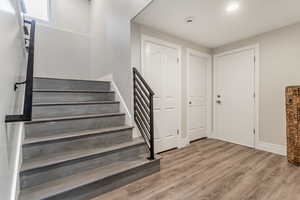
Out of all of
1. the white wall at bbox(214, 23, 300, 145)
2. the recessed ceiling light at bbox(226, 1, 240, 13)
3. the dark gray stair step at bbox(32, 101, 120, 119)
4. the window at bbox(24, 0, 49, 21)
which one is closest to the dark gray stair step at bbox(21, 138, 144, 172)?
the dark gray stair step at bbox(32, 101, 120, 119)

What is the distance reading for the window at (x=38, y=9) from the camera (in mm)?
3363

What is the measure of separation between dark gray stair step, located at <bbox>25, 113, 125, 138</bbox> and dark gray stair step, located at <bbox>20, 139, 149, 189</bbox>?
338mm

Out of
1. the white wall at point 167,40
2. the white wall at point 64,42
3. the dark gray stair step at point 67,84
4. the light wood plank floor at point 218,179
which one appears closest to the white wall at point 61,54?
the white wall at point 64,42

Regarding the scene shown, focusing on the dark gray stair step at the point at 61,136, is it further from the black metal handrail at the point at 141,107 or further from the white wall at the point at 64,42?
the white wall at the point at 64,42

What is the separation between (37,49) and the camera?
10.8 ft

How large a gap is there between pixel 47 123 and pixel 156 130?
167 cm

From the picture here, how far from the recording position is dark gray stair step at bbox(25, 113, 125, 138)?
1690 mm

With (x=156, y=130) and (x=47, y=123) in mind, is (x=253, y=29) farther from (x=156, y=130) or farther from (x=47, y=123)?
(x=47, y=123)

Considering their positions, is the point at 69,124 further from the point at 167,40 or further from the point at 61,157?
the point at 167,40

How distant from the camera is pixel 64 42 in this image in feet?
11.8

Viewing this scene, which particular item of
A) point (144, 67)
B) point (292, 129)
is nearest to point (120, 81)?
point (144, 67)

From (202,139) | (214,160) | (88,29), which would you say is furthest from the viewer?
(88,29)

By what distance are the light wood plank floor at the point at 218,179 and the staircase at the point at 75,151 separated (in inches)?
7.3

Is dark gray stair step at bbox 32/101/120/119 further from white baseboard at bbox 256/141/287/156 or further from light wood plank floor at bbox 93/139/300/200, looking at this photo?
white baseboard at bbox 256/141/287/156
